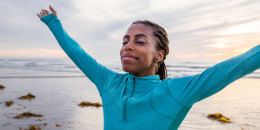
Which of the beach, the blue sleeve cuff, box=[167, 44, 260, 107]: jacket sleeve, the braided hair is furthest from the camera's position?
the beach

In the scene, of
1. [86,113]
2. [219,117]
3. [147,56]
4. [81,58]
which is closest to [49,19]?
[81,58]

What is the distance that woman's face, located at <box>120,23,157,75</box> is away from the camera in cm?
174

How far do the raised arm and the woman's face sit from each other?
28cm

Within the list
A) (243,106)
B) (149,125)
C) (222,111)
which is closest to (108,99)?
(149,125)

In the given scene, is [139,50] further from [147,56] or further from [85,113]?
[85,113]

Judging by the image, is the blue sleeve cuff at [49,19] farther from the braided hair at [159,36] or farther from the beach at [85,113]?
the beach at [85,113]

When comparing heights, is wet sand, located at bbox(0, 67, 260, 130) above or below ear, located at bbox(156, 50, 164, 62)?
below

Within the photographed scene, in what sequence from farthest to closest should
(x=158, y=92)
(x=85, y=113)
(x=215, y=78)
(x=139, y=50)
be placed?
(x=85, y=113) < (x=139, y=50) < (x=158, y=92) < (x=215, y=78)

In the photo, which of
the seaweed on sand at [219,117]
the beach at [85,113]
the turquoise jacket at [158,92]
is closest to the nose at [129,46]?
the turquoise jacket at [158,92]

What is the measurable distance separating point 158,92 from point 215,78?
0.43 m

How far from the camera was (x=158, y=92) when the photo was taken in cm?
151

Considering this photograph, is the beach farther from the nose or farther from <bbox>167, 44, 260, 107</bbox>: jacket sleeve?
<bbox>167, 44, 260, 107</bbox>: jacket sleeve

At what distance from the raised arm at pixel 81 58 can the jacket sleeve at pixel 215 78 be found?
2.42 ft

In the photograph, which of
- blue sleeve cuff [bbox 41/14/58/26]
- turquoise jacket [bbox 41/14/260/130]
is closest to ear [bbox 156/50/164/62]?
turquoise jacket [bbox 41/14/260/130]
